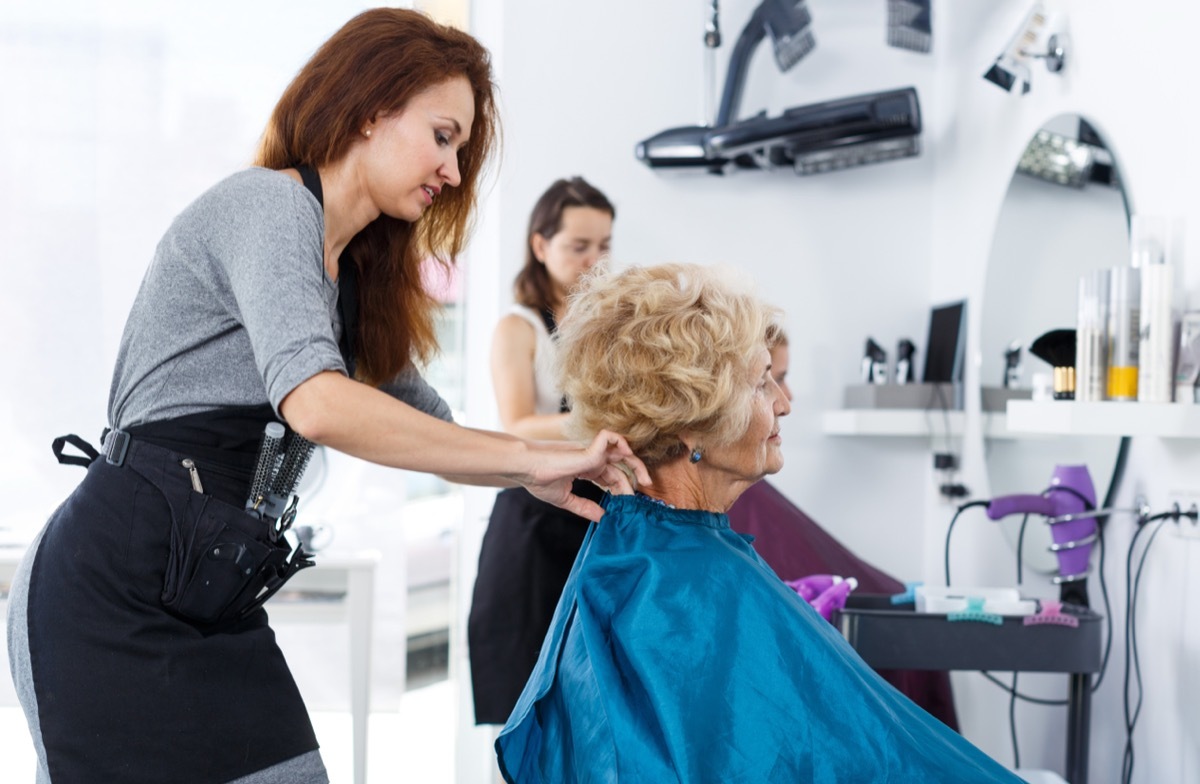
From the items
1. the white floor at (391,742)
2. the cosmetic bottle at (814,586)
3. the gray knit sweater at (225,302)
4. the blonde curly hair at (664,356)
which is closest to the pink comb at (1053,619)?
the cosmetic bottle at (814,586)

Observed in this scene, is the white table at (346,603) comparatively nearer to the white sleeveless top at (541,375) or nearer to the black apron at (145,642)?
the white sleeveless top at (541,375)

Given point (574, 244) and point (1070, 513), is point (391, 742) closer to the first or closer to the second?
point (574, 244)

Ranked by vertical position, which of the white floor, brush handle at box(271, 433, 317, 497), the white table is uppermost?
brush handle at box(271, 433, 317, 497)

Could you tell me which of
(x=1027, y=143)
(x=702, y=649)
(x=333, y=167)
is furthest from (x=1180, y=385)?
(x=333, y=167)

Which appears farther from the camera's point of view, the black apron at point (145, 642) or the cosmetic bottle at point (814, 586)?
the cosmetic bottle at point (814, 586)

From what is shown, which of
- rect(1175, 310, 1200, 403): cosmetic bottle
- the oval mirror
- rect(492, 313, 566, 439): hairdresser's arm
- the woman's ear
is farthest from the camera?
the woman's ear

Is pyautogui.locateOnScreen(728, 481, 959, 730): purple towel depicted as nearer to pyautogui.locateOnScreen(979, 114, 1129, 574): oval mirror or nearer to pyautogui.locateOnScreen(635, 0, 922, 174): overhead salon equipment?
pyautogui.locateOnScreen(979, 114, 1129, 574): oval mirror

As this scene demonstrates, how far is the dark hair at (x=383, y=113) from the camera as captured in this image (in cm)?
134

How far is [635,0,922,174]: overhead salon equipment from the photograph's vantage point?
2.87 metres

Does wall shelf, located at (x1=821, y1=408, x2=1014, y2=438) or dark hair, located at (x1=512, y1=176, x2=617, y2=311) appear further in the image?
wall shelf, located at (x1=821, y1=408, x2=1014, y2=438)

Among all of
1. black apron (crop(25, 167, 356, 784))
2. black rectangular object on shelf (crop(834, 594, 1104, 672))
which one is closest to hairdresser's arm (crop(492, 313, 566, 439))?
black rectangular object on shelf (crop(834, 594, 1104, 672))

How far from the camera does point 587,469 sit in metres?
1.29

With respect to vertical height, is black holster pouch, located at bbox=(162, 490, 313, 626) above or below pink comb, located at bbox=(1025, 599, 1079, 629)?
above

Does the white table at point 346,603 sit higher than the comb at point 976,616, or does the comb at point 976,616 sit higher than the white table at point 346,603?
the comb at point 976,616
